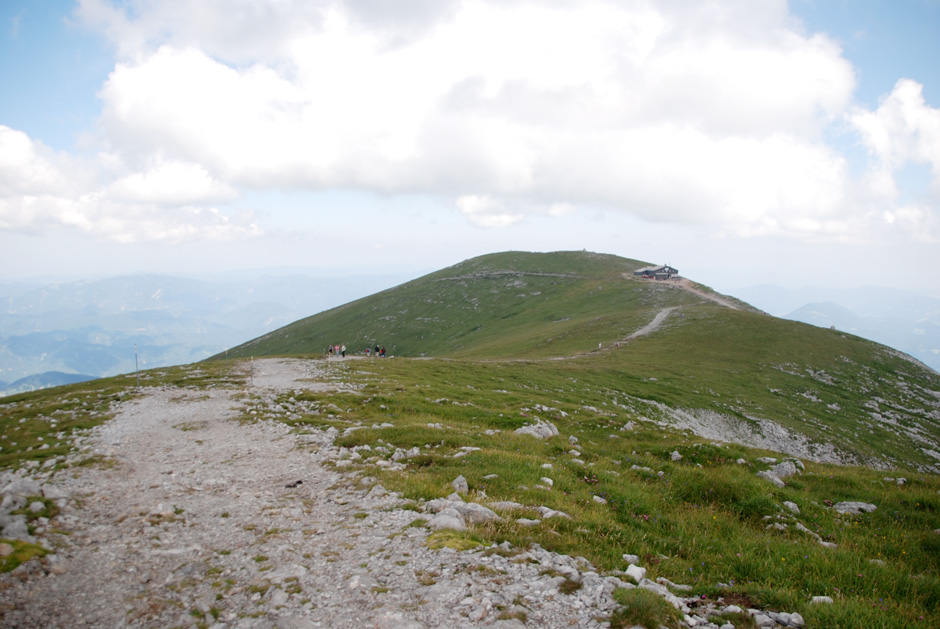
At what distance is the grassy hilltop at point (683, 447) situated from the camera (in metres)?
7.55

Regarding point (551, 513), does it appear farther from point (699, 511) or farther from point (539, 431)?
point (539, 431)

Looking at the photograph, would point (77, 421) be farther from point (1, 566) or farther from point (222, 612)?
point (222, 612)

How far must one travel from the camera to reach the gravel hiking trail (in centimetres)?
615

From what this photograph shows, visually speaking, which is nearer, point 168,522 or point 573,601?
point 573,601

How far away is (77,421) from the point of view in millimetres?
19297

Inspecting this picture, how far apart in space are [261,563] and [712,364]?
183 feet

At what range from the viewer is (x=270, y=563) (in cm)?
780

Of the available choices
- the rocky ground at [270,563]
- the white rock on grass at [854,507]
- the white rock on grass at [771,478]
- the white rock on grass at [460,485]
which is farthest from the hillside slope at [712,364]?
the rocky ground at [270,563]

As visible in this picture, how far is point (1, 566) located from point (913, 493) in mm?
20539

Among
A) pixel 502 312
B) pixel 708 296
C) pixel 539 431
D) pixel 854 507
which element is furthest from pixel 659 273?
pixel 854 507

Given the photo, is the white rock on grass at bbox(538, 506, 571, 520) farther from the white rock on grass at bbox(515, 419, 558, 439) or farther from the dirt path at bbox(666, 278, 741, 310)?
the dirt path at bbox(666, 278, 741, 310)

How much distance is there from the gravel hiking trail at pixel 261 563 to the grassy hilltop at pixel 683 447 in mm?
838

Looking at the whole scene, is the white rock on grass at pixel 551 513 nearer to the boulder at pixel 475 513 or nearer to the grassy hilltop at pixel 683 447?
the grassy hilltop at pixel 683 447

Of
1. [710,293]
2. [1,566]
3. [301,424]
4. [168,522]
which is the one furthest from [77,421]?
[710,293]
